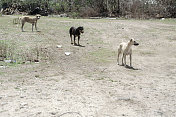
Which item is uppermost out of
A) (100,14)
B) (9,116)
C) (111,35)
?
(100,14)

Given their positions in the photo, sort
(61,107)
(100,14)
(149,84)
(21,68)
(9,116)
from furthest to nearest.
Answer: (100,14)
(21,68)
(149,84)
(61,107)
(9,116)

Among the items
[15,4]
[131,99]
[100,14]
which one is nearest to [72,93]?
[131,99]

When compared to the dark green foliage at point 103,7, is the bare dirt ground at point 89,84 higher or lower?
lower

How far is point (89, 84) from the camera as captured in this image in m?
7.23

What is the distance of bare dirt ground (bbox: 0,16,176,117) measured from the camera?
17.7 feet

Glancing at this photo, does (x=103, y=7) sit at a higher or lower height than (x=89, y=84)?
higher

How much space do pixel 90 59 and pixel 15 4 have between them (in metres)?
30.9

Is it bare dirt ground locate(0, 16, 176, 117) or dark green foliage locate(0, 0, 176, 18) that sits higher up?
dark green foliage locate(0, 0, 176, 18)

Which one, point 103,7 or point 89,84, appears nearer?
point 89,84

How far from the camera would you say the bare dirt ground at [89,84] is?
5.40 meters

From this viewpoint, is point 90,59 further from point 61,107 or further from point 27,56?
point 61,107

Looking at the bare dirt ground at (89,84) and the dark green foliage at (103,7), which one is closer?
the bare dirt ground at (89,84)

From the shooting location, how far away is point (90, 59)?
10.8 m

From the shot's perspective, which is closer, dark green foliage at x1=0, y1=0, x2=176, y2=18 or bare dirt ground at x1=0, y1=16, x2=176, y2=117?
bare dirt ground at x1=0, y1=16, x2=176, y2=117
